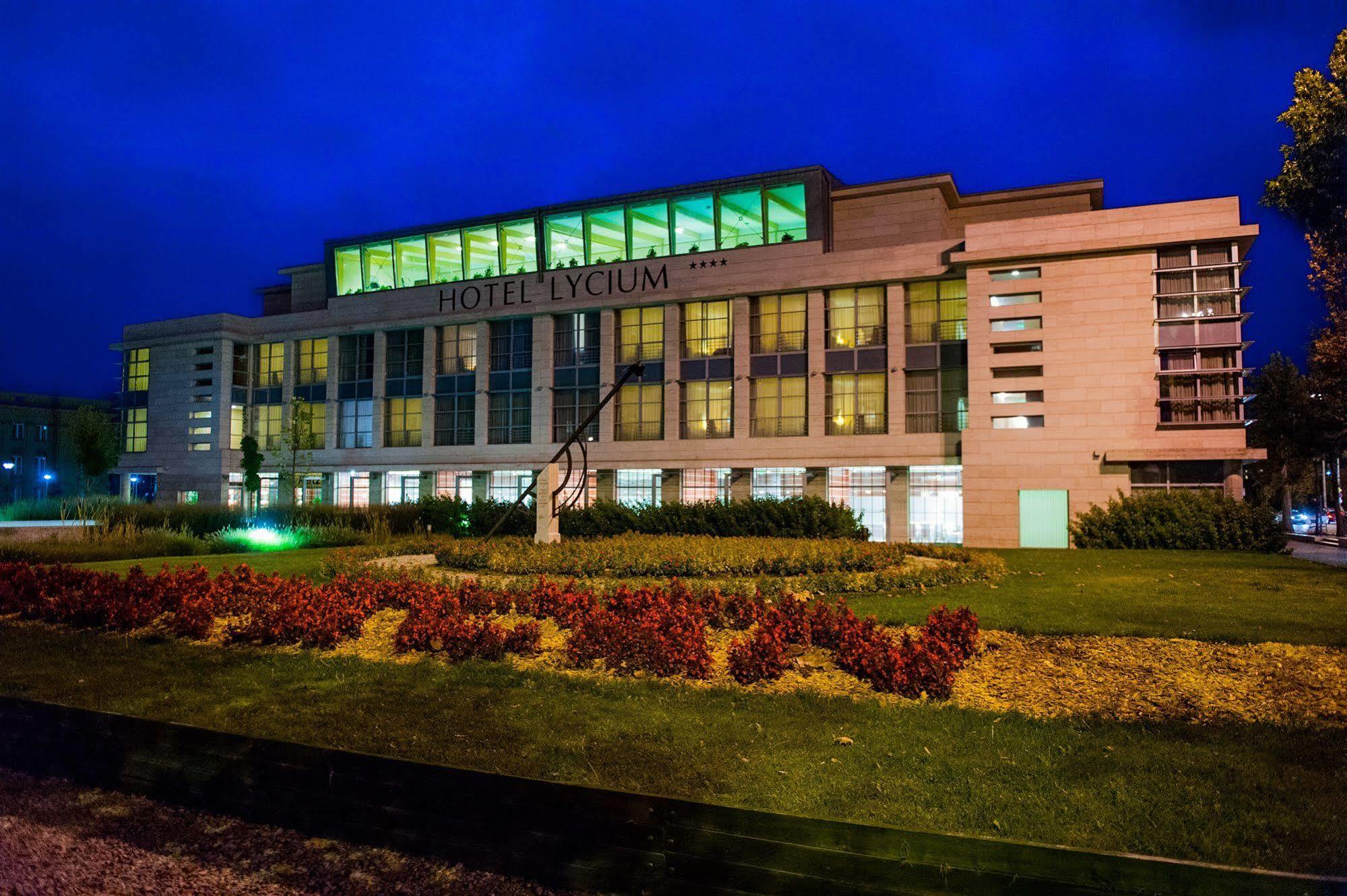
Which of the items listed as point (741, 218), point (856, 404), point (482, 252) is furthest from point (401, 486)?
point (856, 404)

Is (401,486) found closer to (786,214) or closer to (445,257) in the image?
(445,257)

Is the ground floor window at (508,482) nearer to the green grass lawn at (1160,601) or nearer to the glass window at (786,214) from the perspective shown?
the glass window at (786,214)

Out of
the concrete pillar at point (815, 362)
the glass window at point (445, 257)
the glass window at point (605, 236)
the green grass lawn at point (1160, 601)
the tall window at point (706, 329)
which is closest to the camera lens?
the green grass lawn at point (1160, 601)

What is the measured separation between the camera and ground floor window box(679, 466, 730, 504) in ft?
139

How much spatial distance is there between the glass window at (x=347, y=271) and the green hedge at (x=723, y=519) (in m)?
33.2

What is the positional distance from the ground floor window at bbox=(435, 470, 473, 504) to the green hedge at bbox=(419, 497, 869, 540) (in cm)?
2350

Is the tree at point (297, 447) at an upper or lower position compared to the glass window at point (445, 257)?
lower

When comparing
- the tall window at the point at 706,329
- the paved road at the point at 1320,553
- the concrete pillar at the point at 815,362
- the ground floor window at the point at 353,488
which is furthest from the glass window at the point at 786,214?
the ground floor window at the point at 353,488

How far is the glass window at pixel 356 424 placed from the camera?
2080 inches

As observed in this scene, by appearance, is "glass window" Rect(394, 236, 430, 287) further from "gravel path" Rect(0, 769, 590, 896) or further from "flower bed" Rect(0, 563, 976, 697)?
"gravel path" Rect(0, 769, 590, 896)

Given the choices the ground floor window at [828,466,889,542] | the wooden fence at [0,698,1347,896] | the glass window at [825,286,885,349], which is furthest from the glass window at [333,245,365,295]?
the wooden fence at [0,698,1347,896]

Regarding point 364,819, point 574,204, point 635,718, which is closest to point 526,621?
point 635,718

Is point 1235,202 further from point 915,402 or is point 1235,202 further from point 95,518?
point 95,518

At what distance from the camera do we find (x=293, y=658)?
1051 centimetres
